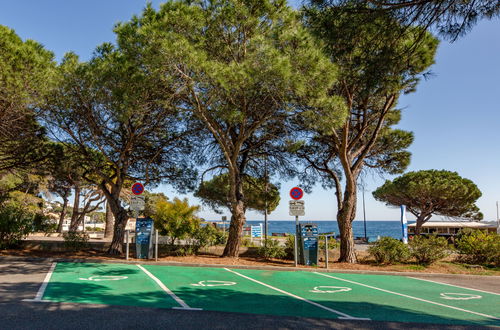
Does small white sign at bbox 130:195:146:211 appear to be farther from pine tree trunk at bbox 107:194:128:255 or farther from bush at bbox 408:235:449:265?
bush at bbox 408:235:449:265

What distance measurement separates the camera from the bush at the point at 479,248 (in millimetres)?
11875

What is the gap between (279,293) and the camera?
7133mm

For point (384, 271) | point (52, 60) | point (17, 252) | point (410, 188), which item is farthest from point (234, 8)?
point (410, 188)

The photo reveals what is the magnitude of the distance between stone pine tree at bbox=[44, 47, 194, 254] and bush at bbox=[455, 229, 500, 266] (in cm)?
1085

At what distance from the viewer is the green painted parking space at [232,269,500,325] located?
5.39 m

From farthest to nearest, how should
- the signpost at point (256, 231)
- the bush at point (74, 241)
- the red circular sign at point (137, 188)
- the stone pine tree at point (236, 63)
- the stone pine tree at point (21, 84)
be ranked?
the signpost at point (256, 231), the bush at point (74, 241), the red circular sign at point (137, 188), the stone pine tree at point (21, 84), the stone pine tree at point (236, 63)

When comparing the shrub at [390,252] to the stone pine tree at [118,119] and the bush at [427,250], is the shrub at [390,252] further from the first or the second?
the stone pine tree at [118,119]

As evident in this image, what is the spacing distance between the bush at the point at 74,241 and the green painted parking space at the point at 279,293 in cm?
340

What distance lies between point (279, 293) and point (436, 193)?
2935 cm

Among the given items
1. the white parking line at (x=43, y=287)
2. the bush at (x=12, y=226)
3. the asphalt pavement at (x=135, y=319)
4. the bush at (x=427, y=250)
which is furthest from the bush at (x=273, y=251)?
the bush at (x=12, y=226)

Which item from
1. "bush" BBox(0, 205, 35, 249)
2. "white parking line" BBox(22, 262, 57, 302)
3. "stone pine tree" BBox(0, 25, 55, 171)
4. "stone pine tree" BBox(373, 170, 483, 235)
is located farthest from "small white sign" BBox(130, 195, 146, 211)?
"stone pine tree" BBox(373, 170, 483, 235)

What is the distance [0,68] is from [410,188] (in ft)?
104

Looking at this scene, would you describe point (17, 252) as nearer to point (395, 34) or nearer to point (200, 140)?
point (200, 140)

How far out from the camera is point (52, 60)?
1265cm
